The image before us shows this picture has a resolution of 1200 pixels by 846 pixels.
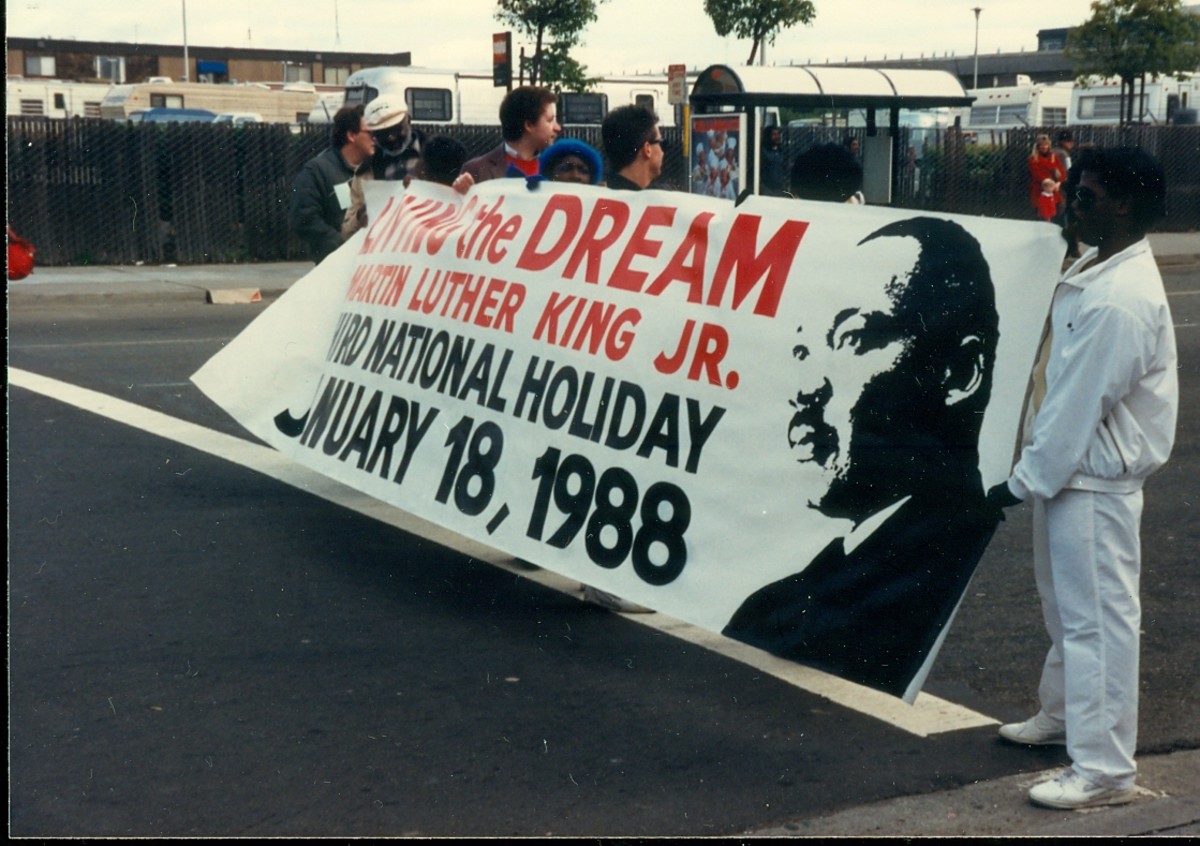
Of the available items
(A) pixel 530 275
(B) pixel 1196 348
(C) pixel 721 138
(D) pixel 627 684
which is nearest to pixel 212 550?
(A) pixel 530 275

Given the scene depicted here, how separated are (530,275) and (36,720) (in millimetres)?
2277

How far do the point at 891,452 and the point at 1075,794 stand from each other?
0.99 m

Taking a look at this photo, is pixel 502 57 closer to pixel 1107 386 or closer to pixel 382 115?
pixel 382 115

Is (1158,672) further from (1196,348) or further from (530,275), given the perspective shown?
(1196,348)

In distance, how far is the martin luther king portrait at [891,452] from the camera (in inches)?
159

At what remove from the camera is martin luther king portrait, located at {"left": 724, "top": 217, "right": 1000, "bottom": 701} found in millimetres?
4039

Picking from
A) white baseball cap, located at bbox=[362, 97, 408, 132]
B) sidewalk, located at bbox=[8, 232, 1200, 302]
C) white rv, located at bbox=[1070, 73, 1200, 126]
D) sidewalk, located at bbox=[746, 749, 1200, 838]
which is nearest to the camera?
sidewalk, located at bbox=[746, 749, 1200, 838]

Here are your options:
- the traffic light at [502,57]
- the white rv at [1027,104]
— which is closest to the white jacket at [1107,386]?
the traffic light at [502,57]

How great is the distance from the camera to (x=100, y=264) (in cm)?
2055

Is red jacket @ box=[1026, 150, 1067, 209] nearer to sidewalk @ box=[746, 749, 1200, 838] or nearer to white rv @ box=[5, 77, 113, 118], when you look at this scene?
sidewalk @ box=[746, 749, 1200, 838]

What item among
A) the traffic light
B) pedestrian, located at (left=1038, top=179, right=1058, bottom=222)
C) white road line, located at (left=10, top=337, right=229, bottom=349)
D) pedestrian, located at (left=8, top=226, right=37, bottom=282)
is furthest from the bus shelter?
pedestrian, located at (left=8, top=226, right=37, bottom=282)

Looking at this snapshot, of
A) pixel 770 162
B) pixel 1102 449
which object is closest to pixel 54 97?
pixel 770 162

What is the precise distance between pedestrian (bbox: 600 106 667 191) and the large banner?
355mm

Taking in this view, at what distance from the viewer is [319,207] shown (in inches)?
315
